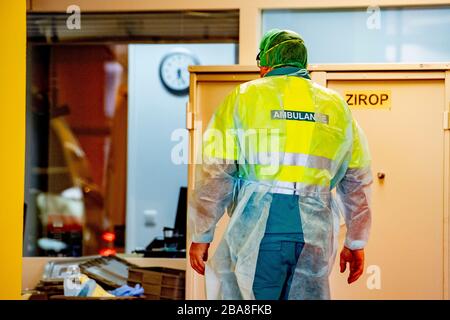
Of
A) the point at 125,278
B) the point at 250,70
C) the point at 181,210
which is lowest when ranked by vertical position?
the point at 125,278

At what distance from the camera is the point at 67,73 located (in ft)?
23.9

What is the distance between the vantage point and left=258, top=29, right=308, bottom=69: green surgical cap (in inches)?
138

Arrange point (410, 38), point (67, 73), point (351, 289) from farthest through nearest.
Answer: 1. point (67, 73)
2. point (410, 38)
3. point (351, 289)

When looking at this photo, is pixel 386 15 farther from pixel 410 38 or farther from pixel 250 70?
pixel 250 70

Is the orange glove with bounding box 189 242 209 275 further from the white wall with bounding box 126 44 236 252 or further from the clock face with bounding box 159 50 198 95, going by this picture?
the clock face with bounding box 159 50 198 95

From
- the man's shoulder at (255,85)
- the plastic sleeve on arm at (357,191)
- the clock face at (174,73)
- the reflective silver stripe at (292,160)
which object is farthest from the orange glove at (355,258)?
the clock face at (174,73)

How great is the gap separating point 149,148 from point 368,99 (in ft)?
8.97

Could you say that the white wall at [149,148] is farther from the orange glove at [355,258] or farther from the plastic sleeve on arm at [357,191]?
the plastic sleeve on arm at [357,191]

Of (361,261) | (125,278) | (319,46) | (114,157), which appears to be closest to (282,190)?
Answer: (361,261)

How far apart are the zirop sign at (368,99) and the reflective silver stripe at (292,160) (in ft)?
4.02

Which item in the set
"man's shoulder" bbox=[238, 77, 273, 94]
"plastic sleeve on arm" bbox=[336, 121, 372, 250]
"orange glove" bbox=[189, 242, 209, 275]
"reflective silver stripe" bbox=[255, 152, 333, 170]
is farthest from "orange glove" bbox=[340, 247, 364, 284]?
"man's shoulder" bbox=[238, 77, 273, 94]

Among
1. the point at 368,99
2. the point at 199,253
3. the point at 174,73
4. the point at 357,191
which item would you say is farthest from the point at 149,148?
the point at 357,191

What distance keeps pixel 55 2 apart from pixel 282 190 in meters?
2.39

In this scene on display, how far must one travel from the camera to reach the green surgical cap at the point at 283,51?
3498 millimetres
